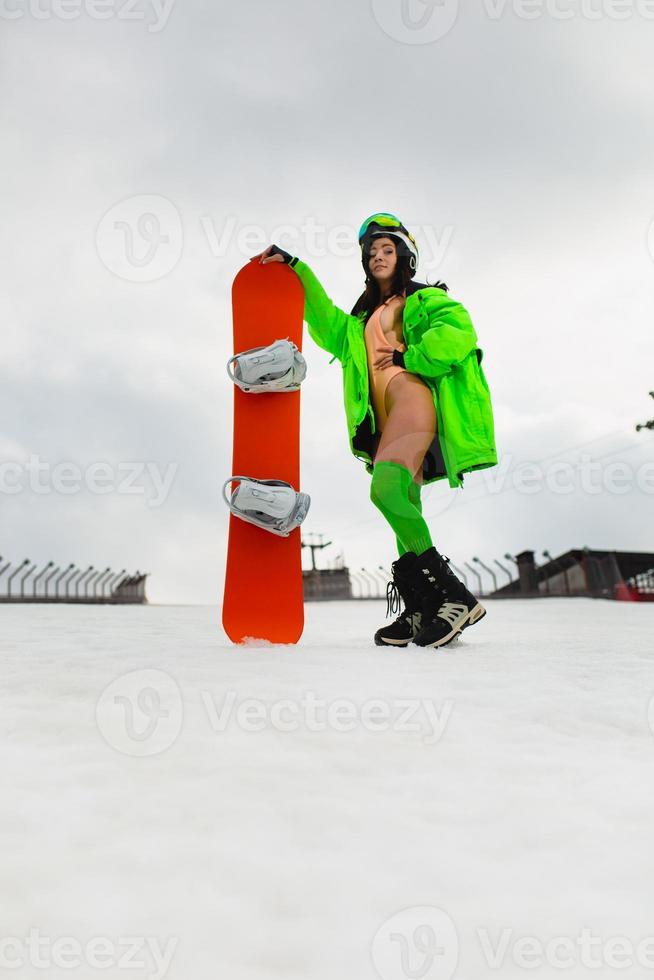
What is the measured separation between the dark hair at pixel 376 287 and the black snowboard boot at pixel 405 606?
1.36 meters

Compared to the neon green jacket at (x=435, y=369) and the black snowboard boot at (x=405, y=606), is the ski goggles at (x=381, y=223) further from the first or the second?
the black snowboard boot at (x=405, y=606)

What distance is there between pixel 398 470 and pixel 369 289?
1.13 m

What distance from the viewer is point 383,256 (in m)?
4.01

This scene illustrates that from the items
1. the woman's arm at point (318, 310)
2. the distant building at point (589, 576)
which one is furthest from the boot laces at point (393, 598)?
the distant building at point (589, 576)

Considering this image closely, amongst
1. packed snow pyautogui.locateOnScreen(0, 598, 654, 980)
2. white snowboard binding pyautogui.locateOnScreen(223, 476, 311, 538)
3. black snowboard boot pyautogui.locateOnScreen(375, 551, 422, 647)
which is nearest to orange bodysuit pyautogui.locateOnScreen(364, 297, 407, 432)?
white snowboard binding pyautogui.locateOnScreen(223, 476, 311, 538)

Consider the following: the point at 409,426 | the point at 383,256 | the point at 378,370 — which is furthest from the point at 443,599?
the point at 383,256

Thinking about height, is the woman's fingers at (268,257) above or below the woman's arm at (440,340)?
above

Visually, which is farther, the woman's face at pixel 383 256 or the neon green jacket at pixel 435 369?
the woman's face at pixel 383 256

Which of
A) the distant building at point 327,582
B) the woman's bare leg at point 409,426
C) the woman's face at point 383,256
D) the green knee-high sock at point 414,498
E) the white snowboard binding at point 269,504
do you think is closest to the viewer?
the white snowboard binding at point 269,504

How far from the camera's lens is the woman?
12.0 feet

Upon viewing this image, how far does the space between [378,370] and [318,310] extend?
18.9 inches

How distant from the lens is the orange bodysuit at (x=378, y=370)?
12.8ft

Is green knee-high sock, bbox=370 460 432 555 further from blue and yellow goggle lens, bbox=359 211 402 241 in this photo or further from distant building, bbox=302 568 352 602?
distant building, bbox=302 568 352 602

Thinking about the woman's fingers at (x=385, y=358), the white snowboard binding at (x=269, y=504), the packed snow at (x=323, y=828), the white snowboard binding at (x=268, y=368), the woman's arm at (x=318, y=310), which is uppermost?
the woman's arm at (x=318, y=310)
